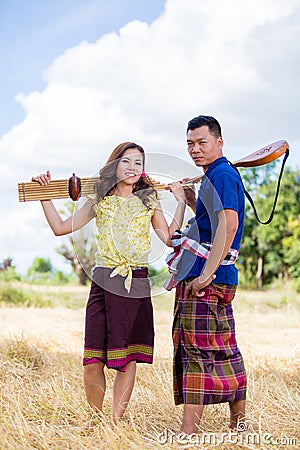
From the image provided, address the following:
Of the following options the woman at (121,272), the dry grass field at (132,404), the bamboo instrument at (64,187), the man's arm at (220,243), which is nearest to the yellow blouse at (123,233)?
the woman at (121,272)

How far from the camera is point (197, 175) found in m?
2.92

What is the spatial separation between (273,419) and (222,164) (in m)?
1.21

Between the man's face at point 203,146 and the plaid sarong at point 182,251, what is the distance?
324 mm

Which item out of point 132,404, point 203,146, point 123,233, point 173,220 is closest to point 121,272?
point 123,233

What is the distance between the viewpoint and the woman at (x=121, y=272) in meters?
2.97

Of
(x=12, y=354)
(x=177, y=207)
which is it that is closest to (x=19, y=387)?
(x=12, y=354)

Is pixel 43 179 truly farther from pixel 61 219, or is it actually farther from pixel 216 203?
pixel 216 203

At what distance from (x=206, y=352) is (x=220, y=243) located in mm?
471

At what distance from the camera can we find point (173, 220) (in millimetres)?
3029

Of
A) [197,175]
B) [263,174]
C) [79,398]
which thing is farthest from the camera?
[263,174]

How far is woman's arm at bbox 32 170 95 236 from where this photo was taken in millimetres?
3062

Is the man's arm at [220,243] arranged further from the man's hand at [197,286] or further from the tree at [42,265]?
the tree at [42,265]

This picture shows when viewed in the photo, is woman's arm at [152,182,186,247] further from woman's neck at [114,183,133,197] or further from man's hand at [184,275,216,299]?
man's hand at [184,275,216,299]

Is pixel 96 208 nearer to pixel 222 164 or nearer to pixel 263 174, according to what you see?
pixel 222 164
